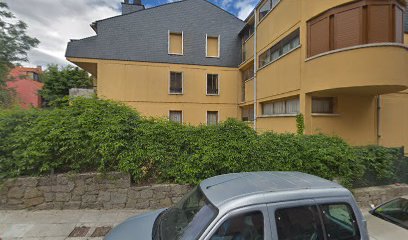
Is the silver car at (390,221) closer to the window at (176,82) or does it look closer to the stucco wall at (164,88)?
the stucco wall at (164,88)

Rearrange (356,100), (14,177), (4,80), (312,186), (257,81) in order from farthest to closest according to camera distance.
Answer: (4,80), (257,81), (356,100), (14,177), (312,186)

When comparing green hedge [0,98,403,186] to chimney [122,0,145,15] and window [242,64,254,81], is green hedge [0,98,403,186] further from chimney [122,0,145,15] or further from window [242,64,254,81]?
chimney [122,0,145,15]

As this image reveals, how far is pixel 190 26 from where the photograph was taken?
1830 centimetres

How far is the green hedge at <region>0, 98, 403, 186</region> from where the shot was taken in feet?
18.2

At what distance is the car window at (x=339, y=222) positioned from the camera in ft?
7.33

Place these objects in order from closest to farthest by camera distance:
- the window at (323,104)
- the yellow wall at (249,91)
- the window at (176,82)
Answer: the window at (323,104)
the yellow wall at (249,91)
the window at (176,82)

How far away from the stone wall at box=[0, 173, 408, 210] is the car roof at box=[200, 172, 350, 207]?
3295 millimetres

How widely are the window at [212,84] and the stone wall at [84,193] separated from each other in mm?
13508

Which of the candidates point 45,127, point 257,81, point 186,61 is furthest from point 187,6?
point 45,127

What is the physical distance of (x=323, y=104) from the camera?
9.66m

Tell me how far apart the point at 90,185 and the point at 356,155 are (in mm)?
7141

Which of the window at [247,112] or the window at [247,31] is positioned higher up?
A: the window at [247,31]

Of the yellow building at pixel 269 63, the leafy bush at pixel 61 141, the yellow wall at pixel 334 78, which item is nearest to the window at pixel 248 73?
the yellow building at pixel 269 63

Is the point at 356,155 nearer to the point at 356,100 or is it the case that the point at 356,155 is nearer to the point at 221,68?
the point at 356,100
